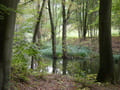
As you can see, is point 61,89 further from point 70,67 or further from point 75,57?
point 75,57

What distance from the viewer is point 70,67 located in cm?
625

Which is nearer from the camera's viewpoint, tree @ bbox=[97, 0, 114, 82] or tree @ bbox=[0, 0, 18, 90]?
tree @ bbox=[0, 0, 18, 90]

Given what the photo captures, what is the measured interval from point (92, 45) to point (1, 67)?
1612 centimetres

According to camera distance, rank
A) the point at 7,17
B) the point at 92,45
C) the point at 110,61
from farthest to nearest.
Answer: the point at 92,45, the point at 110,61, the point at 7,17

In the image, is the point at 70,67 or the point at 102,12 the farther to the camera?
the point at 70,67

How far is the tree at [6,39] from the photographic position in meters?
2.28

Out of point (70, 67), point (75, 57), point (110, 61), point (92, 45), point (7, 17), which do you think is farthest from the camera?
point (92, 45)

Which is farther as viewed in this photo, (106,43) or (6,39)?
(106,43)

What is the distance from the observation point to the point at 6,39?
234 cm

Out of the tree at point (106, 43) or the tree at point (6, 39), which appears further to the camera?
the tree at point (106, 43)

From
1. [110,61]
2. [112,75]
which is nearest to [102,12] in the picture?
[110,61]

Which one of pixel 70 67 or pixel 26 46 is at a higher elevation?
pixel 26 46

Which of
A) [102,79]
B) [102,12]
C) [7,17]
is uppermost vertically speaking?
[102,12]

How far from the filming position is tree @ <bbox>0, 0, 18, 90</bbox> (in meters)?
2.28
